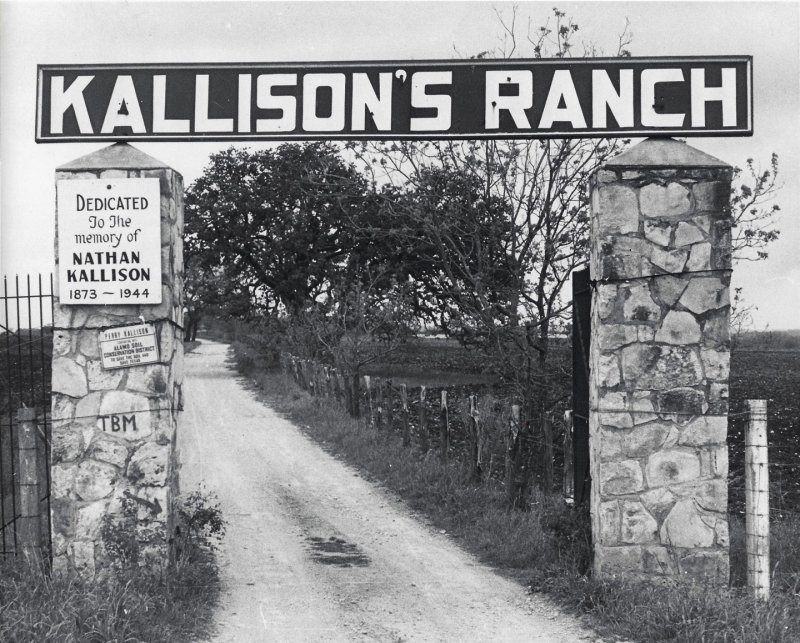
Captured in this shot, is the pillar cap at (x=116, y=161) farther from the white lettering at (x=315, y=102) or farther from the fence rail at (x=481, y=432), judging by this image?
the fence rail at (x=481, y=432)

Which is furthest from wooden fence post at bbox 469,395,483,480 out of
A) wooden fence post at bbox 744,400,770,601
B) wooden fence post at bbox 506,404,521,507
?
wooden fence post at bbox 744,400,770,601

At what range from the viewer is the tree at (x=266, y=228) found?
31797 mm

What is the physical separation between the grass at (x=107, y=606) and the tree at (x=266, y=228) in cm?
2464

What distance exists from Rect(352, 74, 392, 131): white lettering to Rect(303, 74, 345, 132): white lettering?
5.3 inches

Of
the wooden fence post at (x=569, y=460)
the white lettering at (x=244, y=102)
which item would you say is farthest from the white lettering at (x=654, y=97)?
the wooden fence post at (x=569, y=460)

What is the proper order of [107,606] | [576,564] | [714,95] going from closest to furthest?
[107,606] → [714,95] → [576,564]

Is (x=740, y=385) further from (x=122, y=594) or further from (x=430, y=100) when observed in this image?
(x=122, y=594)

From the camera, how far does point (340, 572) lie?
7789 mm

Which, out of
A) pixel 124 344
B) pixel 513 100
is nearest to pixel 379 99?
pixel 513 100

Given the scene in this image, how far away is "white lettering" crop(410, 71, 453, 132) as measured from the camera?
7.25m

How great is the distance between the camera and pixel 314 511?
34.9 ft

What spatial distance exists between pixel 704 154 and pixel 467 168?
4.46 metres

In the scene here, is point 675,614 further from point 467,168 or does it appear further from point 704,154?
point 467,168

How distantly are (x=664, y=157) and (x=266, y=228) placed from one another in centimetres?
2705
